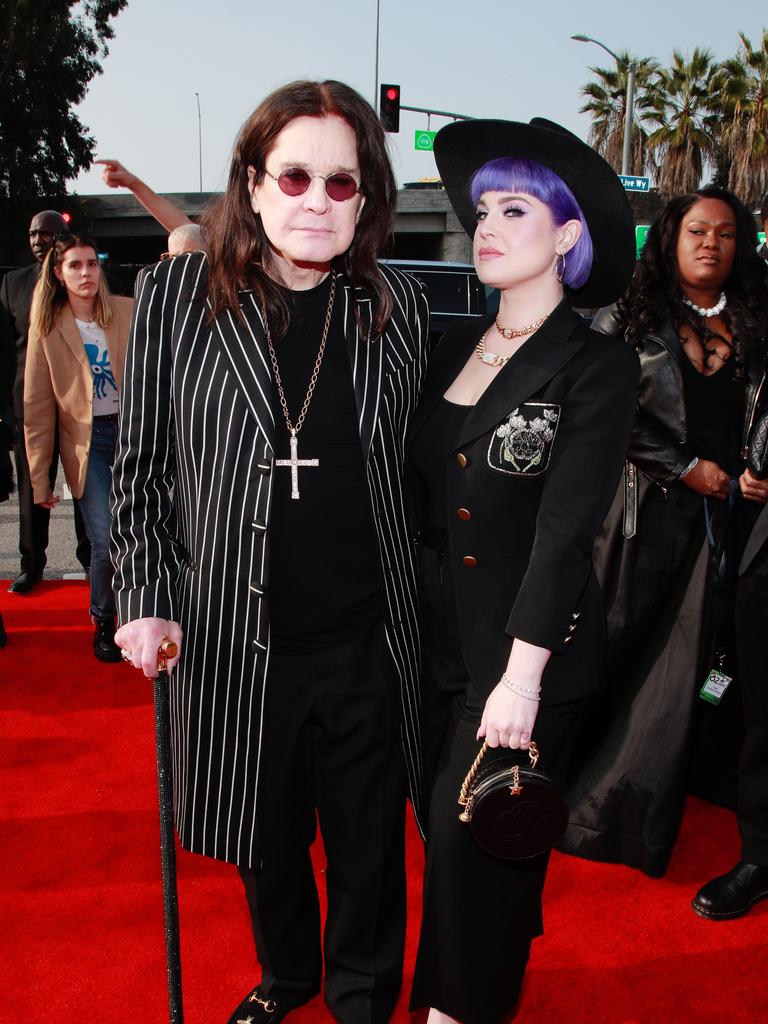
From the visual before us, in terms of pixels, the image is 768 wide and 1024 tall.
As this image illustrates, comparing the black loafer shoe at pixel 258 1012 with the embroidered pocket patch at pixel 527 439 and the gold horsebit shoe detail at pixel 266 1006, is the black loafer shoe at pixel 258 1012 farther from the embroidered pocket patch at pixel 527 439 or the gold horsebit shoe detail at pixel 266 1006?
the embroidered pocket patch at pixel 527 439

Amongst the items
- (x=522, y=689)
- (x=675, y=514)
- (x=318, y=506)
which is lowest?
(x=522, y=689)

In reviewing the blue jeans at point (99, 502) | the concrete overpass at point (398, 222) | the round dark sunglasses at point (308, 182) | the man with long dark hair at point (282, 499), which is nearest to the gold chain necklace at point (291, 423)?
the man with long dark hair at point (282, 499)

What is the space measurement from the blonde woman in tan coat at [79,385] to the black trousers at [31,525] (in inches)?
22.7

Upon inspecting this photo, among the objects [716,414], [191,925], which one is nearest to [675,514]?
[716,414]

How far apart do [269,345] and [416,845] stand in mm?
2145

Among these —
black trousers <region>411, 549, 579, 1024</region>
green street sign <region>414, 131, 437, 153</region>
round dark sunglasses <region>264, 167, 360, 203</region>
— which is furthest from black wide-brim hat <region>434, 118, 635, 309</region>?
green street sign <region>414, 131, 437, 153</region>

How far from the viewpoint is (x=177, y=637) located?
2.02 metres

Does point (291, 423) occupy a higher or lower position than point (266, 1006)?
higher

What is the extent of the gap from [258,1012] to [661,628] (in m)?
1.80

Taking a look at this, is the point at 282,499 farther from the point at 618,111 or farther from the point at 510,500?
the point at 618,111

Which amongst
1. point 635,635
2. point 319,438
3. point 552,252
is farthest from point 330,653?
point 635,635

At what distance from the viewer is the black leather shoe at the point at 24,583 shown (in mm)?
5957

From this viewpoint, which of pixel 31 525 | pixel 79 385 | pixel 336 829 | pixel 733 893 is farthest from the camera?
pixel 31 525

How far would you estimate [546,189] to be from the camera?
1972 mm
